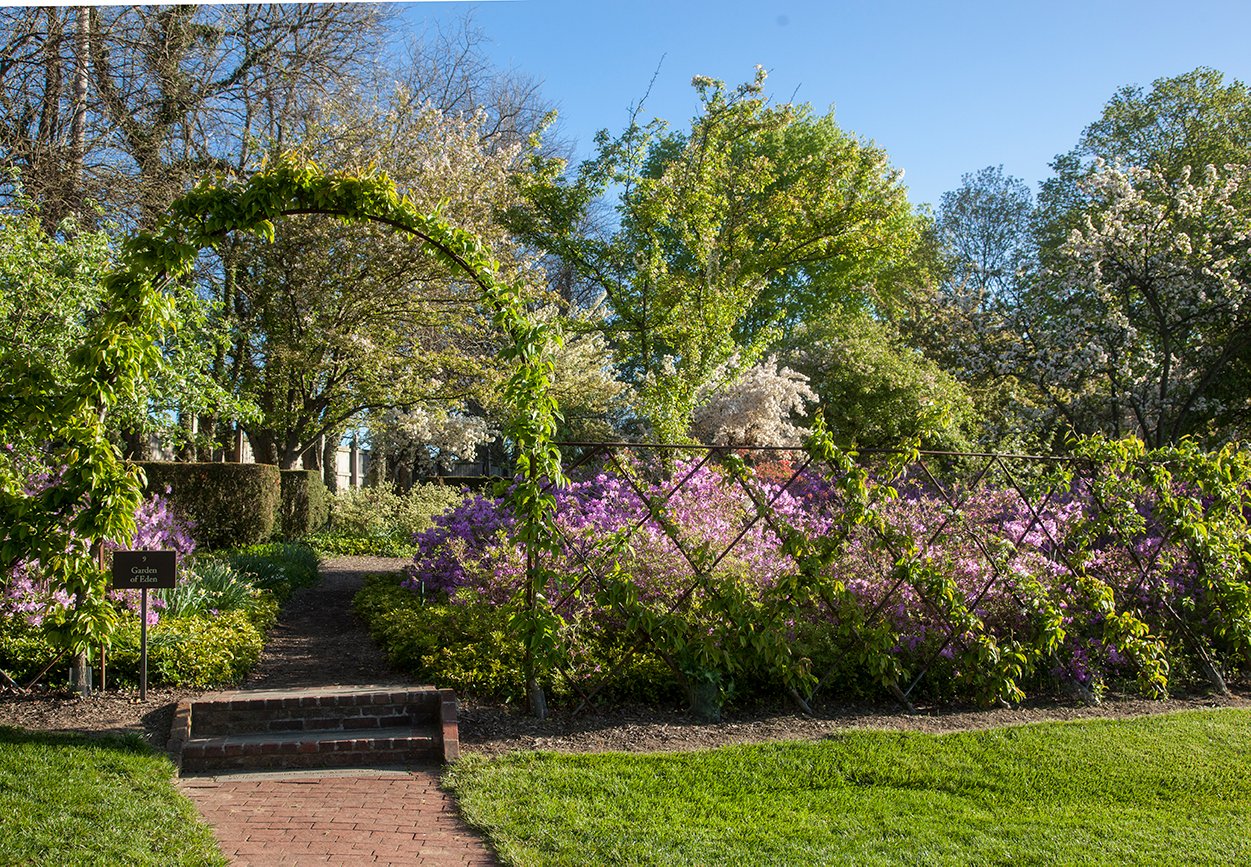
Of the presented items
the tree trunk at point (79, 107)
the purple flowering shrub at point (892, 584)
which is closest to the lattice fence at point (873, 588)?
the purple flowering shrub at point (892, 584)

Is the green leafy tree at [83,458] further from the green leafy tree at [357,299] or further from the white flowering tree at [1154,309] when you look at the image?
the white flowering tree at [1154,309]

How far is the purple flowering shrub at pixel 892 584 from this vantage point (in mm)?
6594

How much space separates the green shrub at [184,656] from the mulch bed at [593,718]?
147mm

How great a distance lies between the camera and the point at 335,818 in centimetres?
474

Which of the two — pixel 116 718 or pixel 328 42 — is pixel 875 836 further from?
pixel 328 42

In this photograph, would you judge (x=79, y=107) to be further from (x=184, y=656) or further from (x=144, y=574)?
(x=184, y=656)

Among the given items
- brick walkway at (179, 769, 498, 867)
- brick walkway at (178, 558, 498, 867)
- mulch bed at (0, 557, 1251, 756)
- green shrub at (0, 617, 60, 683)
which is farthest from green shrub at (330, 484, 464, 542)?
brick walkway at (179, 769, 498, 867)

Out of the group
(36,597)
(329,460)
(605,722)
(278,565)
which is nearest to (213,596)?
(36,597)

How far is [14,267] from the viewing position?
8.58m

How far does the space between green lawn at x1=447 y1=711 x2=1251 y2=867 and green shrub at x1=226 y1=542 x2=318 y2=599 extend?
242 inches

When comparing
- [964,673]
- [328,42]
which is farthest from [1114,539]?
[328,42]

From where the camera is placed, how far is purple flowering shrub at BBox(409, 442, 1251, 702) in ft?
21.6

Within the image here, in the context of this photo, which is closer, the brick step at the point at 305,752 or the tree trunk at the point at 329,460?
the brick step at the point at 305,752

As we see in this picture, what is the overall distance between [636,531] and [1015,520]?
3.43 metres
